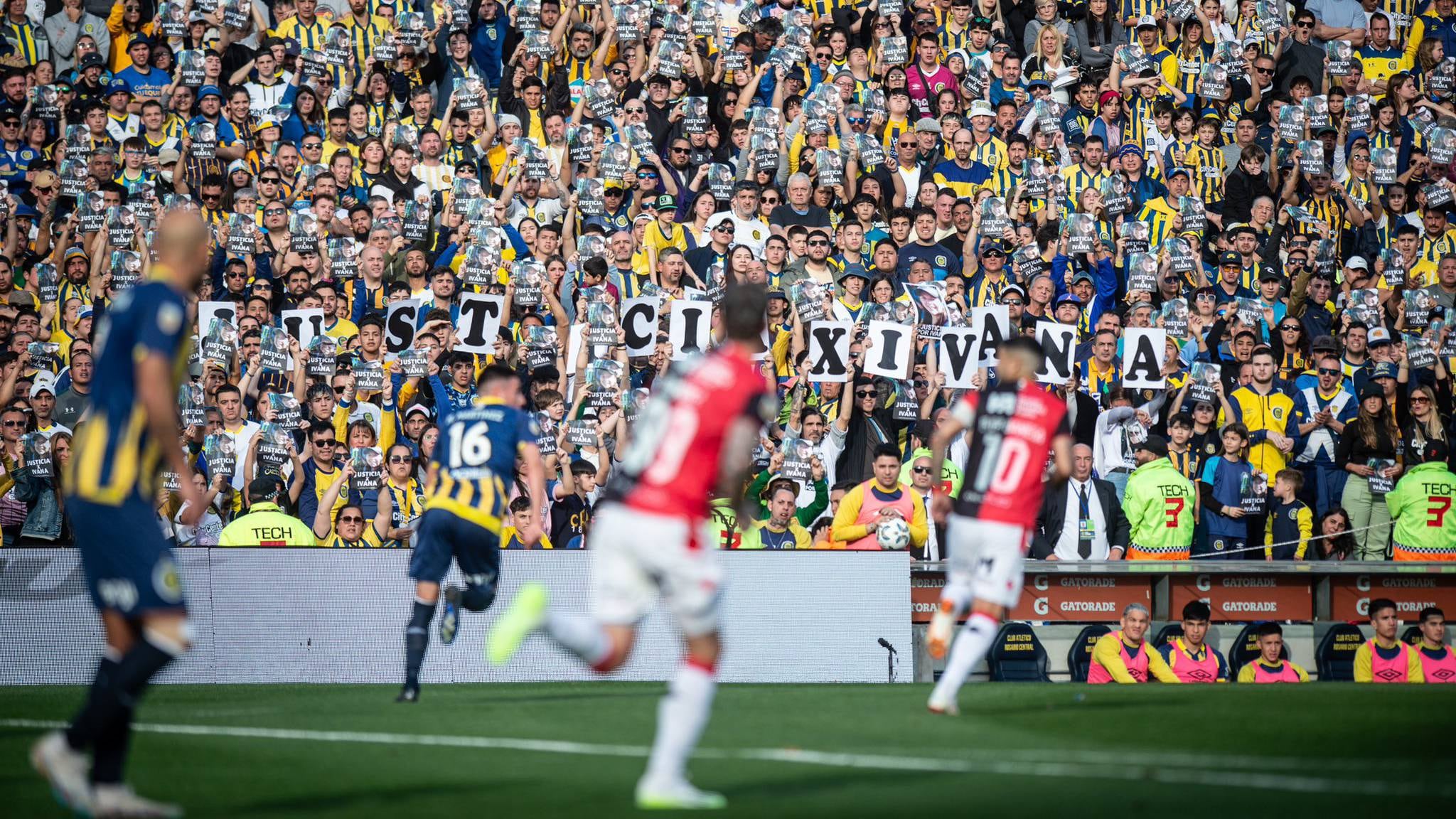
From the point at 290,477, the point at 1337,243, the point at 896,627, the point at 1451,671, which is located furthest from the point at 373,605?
the point at 1337,243

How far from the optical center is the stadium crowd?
16594 mm

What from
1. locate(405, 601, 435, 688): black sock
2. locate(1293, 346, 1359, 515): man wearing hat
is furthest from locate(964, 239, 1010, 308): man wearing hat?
locate(405, 601, 435, 688): black sock

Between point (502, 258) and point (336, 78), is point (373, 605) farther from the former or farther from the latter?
point (336, 78)

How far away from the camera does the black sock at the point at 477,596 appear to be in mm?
11961

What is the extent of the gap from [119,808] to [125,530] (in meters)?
1.07

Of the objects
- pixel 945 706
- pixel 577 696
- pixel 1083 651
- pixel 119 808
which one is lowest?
pixel 1083 651

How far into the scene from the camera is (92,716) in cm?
657

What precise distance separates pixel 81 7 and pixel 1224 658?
1568 centimetres

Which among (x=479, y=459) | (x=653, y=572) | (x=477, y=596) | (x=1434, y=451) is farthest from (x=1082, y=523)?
(x=653, y=572)

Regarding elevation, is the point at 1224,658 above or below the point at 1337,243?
below

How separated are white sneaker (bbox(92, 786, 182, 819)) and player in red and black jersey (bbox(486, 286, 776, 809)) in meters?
1.44

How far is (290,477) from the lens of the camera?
16.4 meters

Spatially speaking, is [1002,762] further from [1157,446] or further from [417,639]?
[1157,446]

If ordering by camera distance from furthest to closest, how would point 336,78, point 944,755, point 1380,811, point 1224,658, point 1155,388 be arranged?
point 336,78
point 1155,388
point 1224,658
point 944,755
point 1380,811
